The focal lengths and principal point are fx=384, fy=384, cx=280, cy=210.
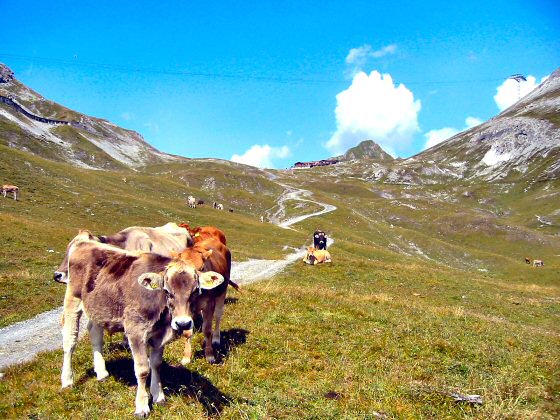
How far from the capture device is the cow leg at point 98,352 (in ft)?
31.8

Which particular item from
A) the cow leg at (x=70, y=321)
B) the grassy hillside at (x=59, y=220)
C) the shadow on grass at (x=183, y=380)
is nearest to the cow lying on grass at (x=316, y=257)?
the grassy hillside at (x=59, y=220)

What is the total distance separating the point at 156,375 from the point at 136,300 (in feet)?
5.68

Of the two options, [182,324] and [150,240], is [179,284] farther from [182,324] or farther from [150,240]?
[150,240]

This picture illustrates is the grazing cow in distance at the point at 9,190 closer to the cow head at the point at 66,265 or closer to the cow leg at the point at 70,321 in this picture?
the cow head at the point at 66,265

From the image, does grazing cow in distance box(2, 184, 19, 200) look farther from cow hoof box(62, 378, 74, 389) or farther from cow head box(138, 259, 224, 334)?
cow head box(138, 259, 224, 334)

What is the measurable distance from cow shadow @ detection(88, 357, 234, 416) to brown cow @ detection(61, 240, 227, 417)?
477 mm

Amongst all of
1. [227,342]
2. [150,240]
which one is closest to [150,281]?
[227,342]

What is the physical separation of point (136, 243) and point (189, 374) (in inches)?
264

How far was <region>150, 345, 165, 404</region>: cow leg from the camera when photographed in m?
8.44

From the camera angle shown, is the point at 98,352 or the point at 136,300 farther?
the point at 98,352

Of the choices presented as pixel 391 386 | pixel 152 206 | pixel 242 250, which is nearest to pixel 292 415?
pixel 391 386

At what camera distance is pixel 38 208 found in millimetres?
48781

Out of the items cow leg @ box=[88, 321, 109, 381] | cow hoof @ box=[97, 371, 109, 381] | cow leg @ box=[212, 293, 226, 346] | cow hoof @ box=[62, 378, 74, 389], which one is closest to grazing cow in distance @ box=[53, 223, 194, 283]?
cow leg @ box=[212, 293, 226, 346]

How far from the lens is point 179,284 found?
25.8ft
